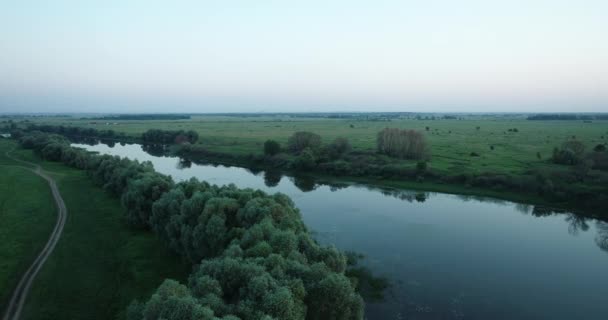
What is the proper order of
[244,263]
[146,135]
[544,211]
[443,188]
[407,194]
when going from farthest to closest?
1. [146,135]
2. [443,188]
3. [407,194]
4. [544,211]
5. [244,263]

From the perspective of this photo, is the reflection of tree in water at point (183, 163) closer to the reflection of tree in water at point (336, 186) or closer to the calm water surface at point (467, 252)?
the calm water surface at point (467, 252)

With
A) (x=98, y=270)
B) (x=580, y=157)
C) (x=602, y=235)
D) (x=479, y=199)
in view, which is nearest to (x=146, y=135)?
(x=98, y=270)

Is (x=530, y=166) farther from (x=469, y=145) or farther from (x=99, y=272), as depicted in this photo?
(x=99, y=272)

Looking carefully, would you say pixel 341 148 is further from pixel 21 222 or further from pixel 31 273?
pixel 31 273

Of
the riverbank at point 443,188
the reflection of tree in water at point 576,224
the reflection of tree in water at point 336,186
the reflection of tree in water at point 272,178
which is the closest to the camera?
the reflection of tree in water at point 576,224

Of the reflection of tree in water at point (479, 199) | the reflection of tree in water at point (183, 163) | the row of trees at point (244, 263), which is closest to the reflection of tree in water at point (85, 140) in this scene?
the reflection of tree in water at point (183, 163)
